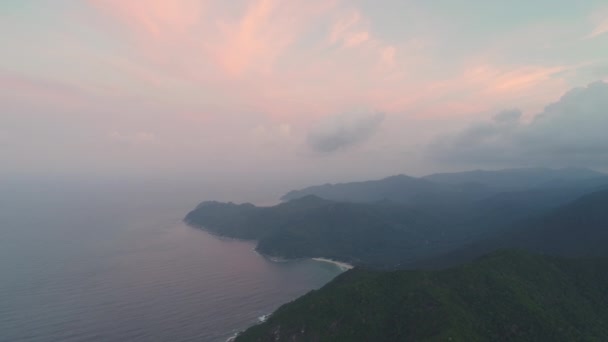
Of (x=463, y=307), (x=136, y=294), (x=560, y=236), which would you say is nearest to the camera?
(x=463, y=307)

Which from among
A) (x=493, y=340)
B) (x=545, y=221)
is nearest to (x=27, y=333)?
(x=493, y=340)

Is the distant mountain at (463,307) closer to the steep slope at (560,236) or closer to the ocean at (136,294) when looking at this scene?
the ocean at (136,294)

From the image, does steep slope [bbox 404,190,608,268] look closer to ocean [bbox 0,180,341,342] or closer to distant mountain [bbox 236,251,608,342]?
distant mountain [bbox 236,251,608,342]

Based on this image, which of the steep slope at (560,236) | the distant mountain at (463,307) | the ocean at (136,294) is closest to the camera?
the distant mountain at (463,307)

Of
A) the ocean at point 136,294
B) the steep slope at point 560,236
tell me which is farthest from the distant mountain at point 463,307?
the steep slope at point 560,236

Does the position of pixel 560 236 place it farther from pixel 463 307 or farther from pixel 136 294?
pixel 136 294

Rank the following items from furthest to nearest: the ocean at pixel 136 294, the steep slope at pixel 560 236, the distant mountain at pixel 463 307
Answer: the steep slope at pixel 560 236 < the ocean at pixel 136 294 < the distant mountain at pixel 463 307

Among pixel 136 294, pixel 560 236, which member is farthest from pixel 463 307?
pixel 136 294

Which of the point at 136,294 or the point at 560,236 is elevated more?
the point at 560,236
